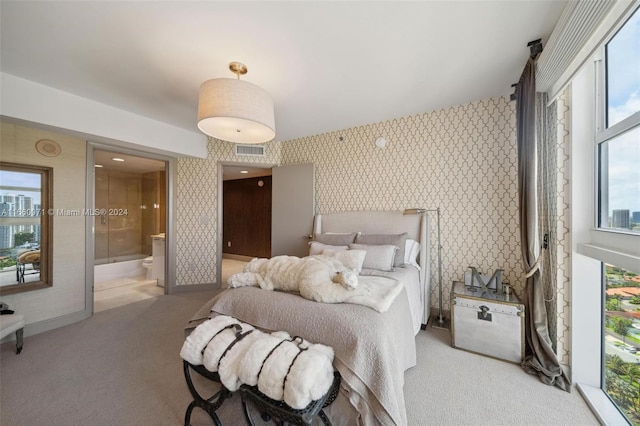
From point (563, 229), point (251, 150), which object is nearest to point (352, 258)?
point (563, 229)

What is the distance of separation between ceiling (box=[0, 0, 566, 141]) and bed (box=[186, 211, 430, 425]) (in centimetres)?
194

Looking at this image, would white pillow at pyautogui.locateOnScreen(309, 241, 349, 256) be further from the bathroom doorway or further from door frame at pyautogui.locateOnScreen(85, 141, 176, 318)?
the bathroom doorway

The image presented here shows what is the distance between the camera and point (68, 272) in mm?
2902

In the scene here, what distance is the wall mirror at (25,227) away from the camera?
2.53 meters

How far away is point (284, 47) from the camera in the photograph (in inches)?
74.6

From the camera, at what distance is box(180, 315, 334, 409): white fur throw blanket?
1.14 m

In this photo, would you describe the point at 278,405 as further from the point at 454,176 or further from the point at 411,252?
the point at 454,176

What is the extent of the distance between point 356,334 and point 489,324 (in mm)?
1599

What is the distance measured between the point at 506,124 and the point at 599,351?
218 centimetres

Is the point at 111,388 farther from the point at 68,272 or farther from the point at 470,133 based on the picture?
the point at 470,133

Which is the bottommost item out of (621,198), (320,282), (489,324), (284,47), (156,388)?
(156,388)

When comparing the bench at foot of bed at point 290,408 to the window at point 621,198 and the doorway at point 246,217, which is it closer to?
the window at point 621,198

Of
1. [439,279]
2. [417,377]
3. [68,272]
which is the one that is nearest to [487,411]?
[417,377]

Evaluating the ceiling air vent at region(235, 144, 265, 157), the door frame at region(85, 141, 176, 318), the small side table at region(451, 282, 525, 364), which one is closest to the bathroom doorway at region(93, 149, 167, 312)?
the door frame at region(85, 141, 176, 318)
